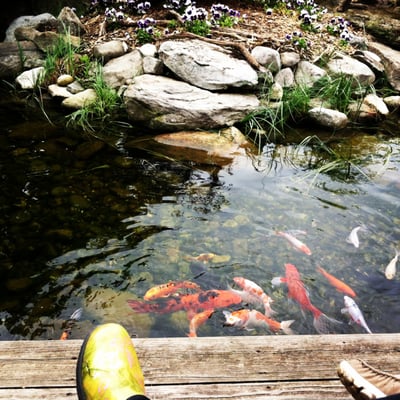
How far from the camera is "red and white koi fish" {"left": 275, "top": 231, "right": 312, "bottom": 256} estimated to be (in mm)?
3230

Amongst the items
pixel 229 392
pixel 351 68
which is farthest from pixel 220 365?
pixel 351 68

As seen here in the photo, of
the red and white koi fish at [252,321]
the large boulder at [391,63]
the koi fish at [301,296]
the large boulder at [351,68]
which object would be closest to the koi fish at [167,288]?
the red and white koi fish at [252,321]

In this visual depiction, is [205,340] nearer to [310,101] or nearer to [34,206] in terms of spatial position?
[34,206]

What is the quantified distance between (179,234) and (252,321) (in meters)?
1.07

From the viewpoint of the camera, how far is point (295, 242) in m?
3.31

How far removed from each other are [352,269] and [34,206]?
2719mm

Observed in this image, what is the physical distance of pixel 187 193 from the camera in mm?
3971

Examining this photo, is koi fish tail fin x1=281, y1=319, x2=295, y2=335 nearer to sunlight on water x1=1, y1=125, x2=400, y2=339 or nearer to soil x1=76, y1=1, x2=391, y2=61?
sunlight on water x1=1, y1=125, x2=400, y2=339

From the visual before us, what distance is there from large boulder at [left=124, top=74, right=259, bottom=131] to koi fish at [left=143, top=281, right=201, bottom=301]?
9.14 feet

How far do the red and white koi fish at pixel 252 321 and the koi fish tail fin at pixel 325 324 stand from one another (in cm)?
17

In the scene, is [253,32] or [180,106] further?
[253,32]

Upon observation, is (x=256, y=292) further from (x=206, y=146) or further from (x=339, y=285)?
(x=206, y=146)

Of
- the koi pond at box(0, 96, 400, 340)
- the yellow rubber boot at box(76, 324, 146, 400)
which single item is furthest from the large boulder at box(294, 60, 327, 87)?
the yellow rubber boot at box(76, 324, 146, 400)

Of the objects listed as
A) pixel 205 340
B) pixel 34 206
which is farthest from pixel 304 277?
pixel 34 206
